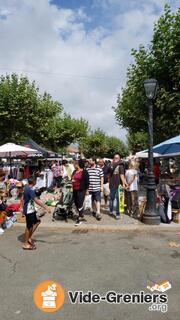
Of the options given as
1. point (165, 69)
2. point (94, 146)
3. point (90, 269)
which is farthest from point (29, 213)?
point (94, 146)

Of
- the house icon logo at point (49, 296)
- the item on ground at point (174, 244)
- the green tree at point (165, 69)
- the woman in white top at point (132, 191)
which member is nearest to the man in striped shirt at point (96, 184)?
the woman in white top at point (132, 191)

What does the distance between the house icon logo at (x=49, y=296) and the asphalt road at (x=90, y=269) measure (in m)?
0.08

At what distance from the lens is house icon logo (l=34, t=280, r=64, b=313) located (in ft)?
15.5

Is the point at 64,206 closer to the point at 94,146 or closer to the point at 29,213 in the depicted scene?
the point at 29,213

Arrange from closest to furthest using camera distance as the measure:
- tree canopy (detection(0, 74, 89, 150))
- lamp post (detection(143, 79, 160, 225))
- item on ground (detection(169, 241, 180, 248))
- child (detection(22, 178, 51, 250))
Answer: child (detection(22, 178, 51, 250))
item on ground (detection(169, 241, 180, 248))
lamp post (detection(143, 79, 160, 225))
tree canopy (detection(0, 74, 89, 150))

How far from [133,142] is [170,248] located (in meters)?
56.4

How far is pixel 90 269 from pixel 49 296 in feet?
3.77

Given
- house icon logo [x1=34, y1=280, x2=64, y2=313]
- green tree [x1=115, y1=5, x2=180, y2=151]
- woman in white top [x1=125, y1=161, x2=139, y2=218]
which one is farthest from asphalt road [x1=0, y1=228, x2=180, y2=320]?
green tree [x1=115, y1=5, x2=180, y2=151]

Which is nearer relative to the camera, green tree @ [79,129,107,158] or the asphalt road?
the asphalt road

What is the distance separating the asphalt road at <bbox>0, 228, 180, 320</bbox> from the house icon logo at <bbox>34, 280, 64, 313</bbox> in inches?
3.2

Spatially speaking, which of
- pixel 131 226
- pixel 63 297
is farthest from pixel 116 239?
pixel 63 297

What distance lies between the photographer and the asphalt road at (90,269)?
14.9 feet

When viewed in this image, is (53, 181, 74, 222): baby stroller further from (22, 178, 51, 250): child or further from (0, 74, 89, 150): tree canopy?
(0, 74, 89, 150): tree canopy

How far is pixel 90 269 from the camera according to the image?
620cm
